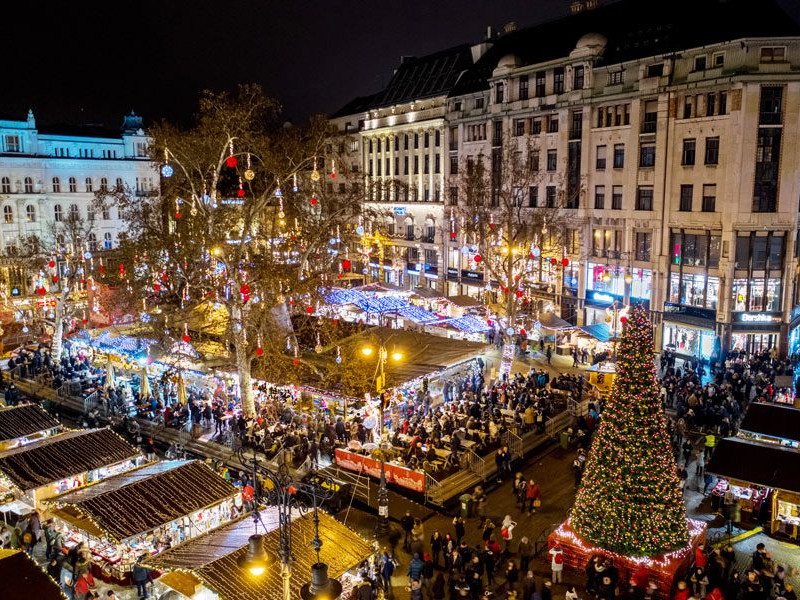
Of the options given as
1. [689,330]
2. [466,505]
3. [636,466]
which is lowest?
[466,505]

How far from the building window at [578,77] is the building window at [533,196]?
6777mm

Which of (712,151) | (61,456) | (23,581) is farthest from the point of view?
(712,151)

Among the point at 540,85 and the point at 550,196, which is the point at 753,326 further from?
the point at 540,85

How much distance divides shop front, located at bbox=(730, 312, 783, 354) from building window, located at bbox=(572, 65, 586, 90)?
16.7 meters

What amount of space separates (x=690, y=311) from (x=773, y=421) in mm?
16306

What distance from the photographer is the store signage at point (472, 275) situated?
48.9 metres

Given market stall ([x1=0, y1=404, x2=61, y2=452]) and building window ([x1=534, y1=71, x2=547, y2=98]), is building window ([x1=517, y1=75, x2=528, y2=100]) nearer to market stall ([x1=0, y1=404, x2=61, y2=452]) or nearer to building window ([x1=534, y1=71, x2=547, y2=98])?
building window ([x1=534, y1=71, x2=547, y2=98])

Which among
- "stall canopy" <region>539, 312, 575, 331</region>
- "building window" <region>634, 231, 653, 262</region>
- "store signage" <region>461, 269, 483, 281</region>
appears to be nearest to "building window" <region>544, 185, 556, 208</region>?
"building window" <region>634, 231, 653, 262</region>

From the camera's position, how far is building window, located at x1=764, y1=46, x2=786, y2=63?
32.0m

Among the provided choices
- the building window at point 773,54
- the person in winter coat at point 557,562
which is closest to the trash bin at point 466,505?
the person in winter coat at point 557,562

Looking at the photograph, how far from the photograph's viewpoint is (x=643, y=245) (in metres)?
38.0

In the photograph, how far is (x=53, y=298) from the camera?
158ft

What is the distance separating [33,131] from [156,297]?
31.5 meters

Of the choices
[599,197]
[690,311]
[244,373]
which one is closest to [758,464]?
[244,373]
